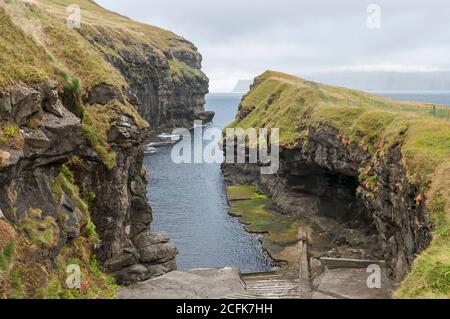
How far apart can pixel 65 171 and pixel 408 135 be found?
27.6 m

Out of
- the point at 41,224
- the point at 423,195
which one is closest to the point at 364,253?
the point at 423,195

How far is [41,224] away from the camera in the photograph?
79.0 ft

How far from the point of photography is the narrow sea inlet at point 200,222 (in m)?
60.5

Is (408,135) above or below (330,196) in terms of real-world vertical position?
above

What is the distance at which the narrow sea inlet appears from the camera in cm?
6047

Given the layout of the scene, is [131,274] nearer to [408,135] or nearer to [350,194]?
[408,135]

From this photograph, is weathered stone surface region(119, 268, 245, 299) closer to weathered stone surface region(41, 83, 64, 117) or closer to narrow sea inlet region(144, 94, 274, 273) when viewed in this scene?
weathered stone surface region(41, 83, 64, 117)

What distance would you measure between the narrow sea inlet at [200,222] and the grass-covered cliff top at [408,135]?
1593 centimetres

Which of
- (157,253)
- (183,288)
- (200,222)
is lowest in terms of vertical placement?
(200,222)

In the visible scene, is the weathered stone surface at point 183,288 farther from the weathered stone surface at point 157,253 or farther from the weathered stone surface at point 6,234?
the weathered stone surface at point 6,234

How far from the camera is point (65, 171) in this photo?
34.5 meters

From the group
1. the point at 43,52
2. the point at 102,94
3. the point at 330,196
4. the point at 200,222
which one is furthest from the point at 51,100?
the point at 330,196

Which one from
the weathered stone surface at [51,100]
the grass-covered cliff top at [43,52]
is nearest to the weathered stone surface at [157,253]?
the grass-covered cliff top at [43,52]

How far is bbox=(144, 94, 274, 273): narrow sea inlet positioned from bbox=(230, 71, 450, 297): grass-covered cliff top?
15933mm
